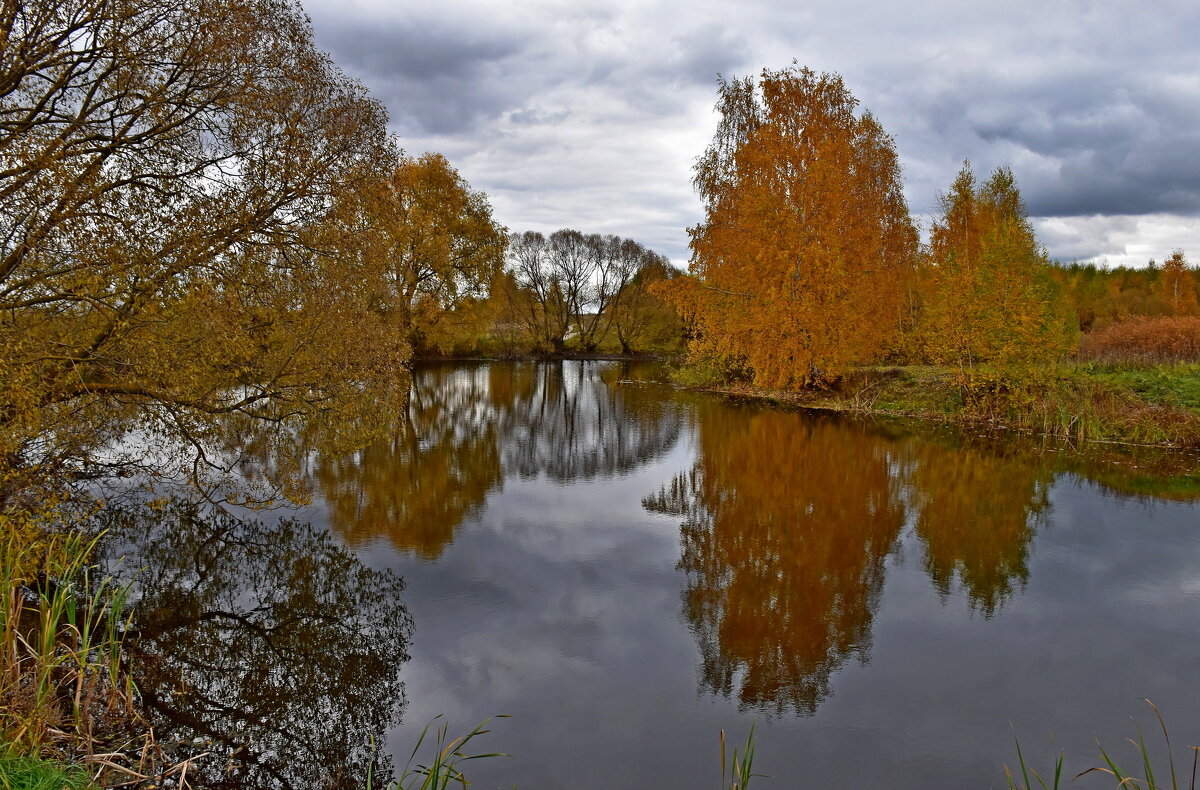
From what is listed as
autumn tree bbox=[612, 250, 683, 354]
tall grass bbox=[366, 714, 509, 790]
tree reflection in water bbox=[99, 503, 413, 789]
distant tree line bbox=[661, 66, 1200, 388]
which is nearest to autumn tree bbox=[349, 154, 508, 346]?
distant tree line bbox=[661, 66, 1200, 388]

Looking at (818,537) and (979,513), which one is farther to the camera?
(979,513)

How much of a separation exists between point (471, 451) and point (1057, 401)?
1534cm

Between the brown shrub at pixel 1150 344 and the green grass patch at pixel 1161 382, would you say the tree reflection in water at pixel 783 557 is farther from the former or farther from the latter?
the brown shrub at pixel 1150 344

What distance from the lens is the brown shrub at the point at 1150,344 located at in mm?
24264

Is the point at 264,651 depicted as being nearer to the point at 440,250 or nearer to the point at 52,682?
the point at 52,682

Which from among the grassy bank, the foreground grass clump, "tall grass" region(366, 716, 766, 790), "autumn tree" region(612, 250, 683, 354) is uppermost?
"autumn tree" region(612, 250, 683, 354)

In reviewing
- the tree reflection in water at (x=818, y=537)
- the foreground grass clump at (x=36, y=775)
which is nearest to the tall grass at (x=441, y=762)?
the foreground grass clump at (x=36, y=775)

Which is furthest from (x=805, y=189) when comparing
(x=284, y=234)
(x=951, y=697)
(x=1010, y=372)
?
(x=951, y=697)

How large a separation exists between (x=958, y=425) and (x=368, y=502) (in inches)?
646

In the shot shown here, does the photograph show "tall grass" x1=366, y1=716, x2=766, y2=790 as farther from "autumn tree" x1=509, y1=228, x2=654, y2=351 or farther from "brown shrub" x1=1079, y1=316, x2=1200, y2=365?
"autumn tree" x1=509, y1=228, x2=654, y2=351

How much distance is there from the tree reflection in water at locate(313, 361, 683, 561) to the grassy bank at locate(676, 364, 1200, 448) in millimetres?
7285

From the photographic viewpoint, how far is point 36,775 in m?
3.71

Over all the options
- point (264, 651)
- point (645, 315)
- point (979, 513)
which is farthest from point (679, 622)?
point (645, 315)

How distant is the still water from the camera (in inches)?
205
